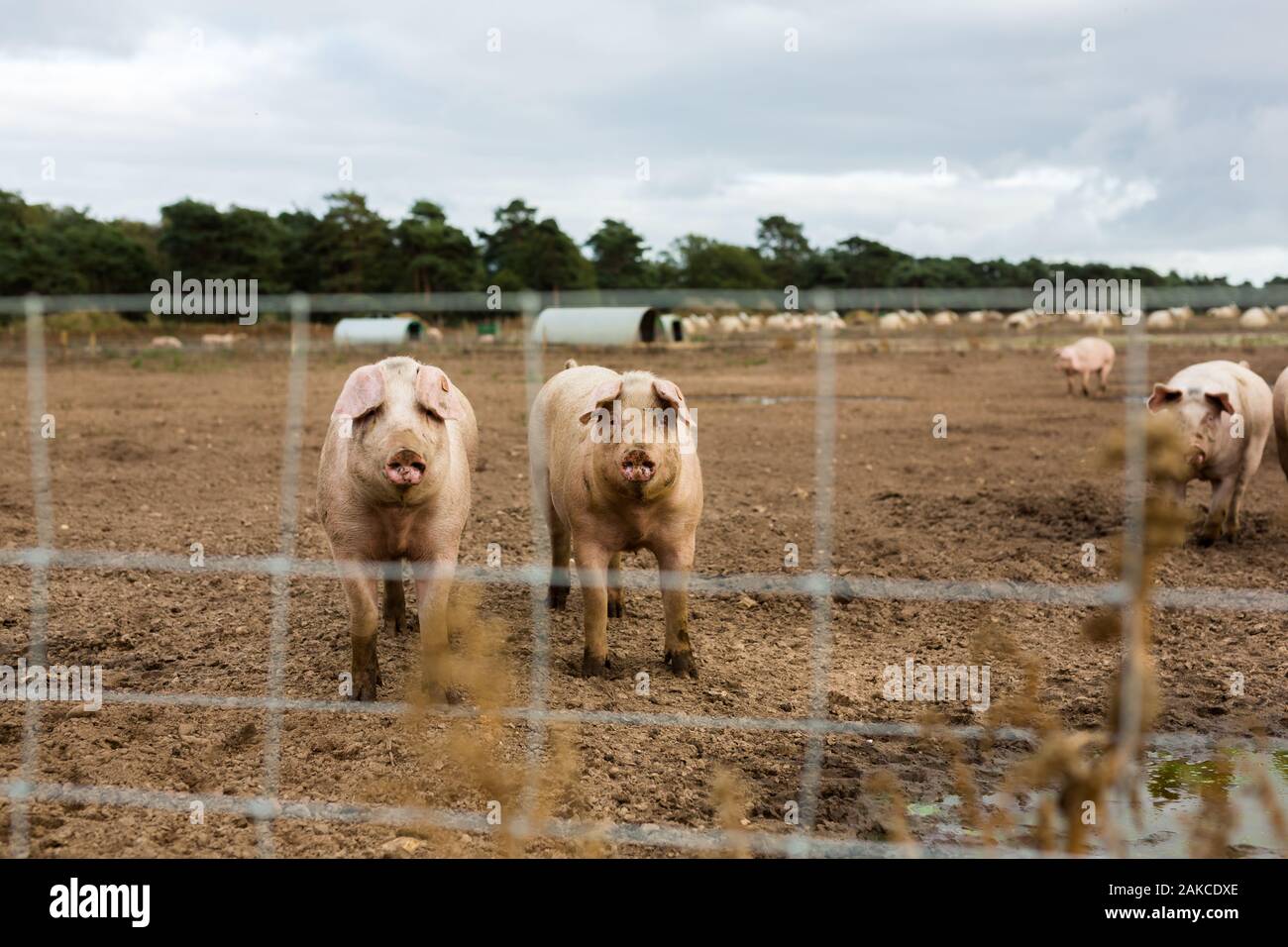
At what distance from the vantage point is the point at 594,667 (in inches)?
185

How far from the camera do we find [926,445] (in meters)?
11.3

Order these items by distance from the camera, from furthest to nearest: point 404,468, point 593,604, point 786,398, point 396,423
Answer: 1. point 786,398
2. point 593,604
3. point 396,423
4. point 404,468

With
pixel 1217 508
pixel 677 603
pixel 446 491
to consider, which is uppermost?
pixel 446 491

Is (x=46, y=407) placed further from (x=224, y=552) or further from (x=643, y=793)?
(x=643, y=793)

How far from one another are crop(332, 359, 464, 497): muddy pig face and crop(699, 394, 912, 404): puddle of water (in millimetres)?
11794

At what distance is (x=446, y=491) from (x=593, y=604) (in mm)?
779

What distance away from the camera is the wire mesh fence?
10.5 feet

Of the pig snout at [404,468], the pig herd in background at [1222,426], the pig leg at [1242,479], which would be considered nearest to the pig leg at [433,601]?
the pig snout at [404,468]

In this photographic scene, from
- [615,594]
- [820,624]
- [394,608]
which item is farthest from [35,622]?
[820,624]

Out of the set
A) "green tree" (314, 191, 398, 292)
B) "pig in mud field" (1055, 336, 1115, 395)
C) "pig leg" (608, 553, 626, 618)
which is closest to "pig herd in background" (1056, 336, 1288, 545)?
"pig leg" (608, 553, 626, 618)

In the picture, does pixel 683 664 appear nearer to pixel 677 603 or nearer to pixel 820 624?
pixel 677 603

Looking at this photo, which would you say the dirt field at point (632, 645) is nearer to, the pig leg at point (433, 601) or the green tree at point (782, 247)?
the pig leg at point (433, 601)

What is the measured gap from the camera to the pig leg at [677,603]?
15.4ft
